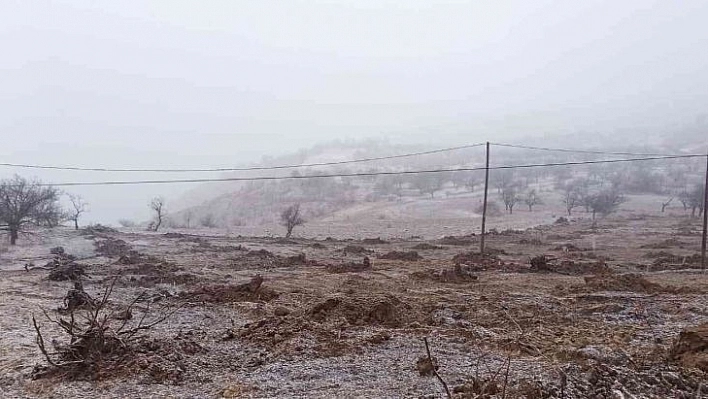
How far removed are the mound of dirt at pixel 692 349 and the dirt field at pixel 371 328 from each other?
0.09 feet

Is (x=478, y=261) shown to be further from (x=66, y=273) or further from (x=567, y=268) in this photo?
(x=66, y=273)

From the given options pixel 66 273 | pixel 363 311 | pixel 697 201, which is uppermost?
pixel 363 311

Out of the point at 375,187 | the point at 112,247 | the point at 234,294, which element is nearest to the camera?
the point at 234,294

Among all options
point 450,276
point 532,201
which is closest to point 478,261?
point 450,276

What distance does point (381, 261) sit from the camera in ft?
73.0

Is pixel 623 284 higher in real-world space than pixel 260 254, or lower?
higher

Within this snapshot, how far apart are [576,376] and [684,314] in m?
5.61

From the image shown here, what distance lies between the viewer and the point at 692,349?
30.7 feet

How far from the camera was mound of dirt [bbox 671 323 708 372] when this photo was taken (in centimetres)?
→ 880

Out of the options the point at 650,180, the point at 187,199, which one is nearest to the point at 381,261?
the point at 650,180

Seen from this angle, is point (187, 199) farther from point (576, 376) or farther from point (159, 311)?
point (576, 376)

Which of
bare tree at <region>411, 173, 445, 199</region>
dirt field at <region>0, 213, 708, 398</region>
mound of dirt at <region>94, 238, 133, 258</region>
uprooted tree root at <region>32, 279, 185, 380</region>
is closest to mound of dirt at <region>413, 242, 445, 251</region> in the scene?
dirt field at <region>0, 213, 708, 398</region>

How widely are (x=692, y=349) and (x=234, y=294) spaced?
10275 millimetres

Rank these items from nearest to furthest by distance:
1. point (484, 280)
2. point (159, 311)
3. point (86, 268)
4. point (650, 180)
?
point (159, 311), point (484, 280), point (86, 268), point (650, 180)
